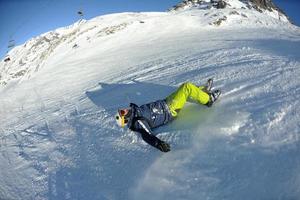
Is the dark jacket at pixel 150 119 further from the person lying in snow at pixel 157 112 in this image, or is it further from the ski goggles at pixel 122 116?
the ski goggles at pixel 122 116

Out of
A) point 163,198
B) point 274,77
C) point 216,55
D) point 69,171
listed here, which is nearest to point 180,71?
point 216,55

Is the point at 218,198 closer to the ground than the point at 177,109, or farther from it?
closer to the ground

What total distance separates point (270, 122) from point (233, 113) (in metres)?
0.79

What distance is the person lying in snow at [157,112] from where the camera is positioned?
6.37 m

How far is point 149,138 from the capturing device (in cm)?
625

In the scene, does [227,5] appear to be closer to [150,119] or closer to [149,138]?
[150,119]

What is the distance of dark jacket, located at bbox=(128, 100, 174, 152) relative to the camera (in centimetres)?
619

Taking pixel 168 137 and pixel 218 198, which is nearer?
pixel 218 198

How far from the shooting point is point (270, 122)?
20.5 feet

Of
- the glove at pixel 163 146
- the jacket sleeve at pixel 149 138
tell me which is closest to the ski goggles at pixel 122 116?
the jacket sleeve at pixel 149 138

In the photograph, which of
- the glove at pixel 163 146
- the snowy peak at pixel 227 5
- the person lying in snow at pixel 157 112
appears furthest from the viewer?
the snowy peak at pixel 227 5

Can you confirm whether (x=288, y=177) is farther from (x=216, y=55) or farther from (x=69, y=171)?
(x=216, y=55)

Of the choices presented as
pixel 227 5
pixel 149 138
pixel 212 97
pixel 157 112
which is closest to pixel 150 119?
pixel 157 112

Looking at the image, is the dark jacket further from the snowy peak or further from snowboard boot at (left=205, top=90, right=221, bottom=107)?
the snowy peak
